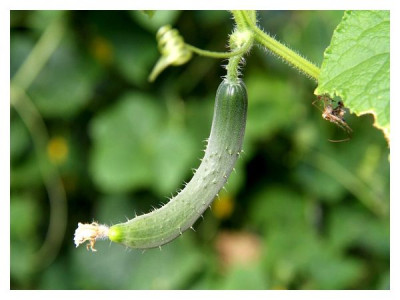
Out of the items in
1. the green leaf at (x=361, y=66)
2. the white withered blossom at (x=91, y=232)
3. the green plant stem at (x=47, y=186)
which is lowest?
the white withered blossom at (x=91, y=232)

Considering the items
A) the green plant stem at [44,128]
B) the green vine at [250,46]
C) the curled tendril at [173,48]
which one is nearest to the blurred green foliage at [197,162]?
Result: the green plant stem at [44,128]

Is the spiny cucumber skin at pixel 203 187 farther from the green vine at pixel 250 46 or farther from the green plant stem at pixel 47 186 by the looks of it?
the green plant stem at pixel 47 186

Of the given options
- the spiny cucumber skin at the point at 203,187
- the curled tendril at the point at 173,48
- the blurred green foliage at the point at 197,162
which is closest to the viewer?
the spiny cucumber skin at the point at 203,187

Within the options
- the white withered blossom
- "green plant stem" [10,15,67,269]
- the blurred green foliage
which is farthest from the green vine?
"green plant stem" [10,15,67,269]

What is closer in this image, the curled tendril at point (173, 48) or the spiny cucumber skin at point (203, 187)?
the spiny cucumber skin at point (203, 187)

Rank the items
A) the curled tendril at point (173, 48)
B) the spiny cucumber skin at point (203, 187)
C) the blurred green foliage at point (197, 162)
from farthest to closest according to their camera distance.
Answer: the blurred green foliage at point (197, 162), the curled tendril at point (173, 48), the spiny cucumber skin at point (203, 187)

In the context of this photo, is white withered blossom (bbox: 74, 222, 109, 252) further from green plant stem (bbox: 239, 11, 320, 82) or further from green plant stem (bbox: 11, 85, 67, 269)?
green plant stem (bbox: 11, 85, 67, 269)

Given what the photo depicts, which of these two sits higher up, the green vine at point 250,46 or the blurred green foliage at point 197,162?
the blurred green foliage at point 197,162

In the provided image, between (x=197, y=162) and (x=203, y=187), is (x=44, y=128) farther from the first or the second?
(x=203, y=187)
